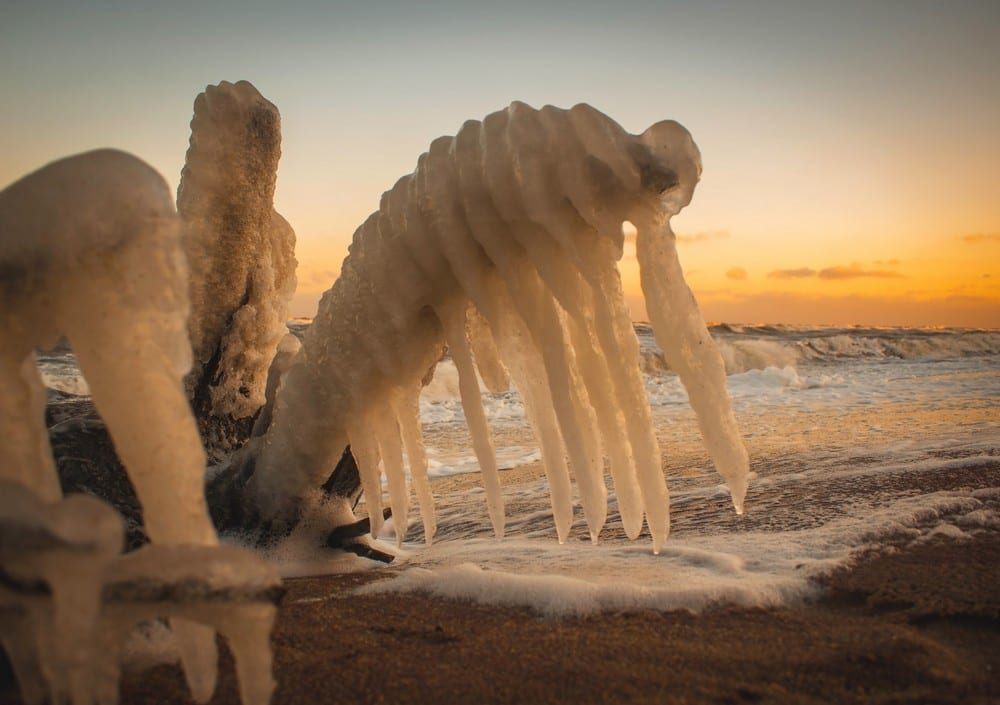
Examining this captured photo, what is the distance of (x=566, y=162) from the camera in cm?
191

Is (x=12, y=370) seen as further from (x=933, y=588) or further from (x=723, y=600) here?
(x=933, y=588)

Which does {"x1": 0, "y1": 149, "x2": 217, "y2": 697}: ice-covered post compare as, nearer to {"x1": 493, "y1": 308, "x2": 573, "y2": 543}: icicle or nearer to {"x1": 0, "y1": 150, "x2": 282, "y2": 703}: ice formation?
{"x1": 0, "y1": 150, "x2": 282, "y2": 703}: ice formation

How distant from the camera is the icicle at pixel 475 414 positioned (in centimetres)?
212

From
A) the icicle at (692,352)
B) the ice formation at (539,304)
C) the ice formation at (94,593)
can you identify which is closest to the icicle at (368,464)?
the ice formation at (539,304)

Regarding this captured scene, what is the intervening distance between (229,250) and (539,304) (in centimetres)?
169

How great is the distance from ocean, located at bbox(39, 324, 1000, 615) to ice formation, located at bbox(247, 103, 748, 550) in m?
0.21

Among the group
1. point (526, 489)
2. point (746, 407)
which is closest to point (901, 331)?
point (746, 407)

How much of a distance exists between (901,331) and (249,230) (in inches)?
1177

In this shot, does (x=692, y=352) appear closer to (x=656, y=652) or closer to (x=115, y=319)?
(x=656, y=652)

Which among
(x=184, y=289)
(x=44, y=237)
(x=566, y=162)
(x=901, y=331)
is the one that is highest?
(x=566, y=162)

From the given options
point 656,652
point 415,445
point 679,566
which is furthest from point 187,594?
point 679,566

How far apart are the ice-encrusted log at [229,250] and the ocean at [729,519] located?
71cm

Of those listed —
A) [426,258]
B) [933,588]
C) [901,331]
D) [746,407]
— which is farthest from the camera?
[901,331]

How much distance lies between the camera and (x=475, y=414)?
7.06 feet
